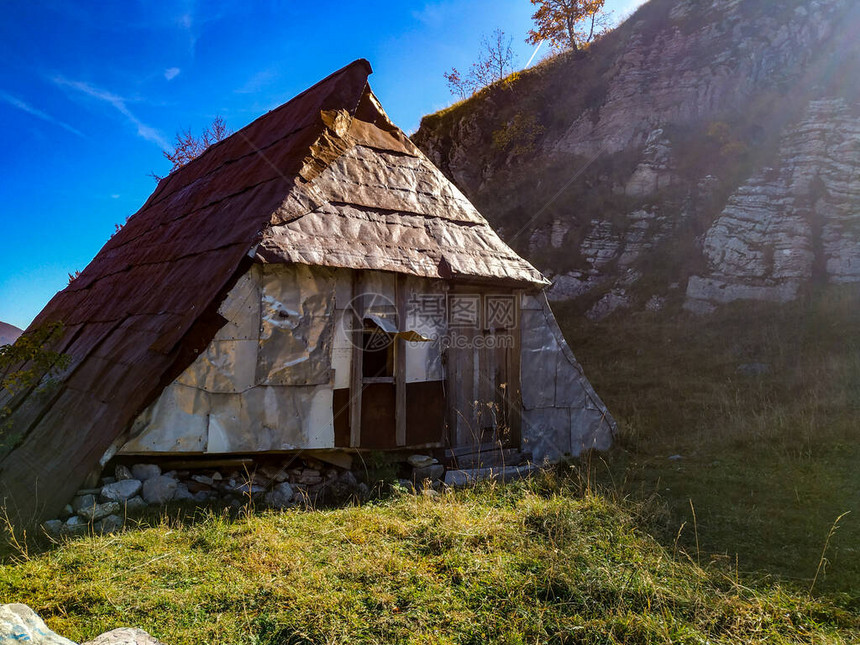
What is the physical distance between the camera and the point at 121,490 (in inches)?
208

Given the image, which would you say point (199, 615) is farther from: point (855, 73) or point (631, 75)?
point (631, 75)

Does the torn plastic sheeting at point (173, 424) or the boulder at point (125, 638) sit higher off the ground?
the torn plastic sheeting at point (173, 424)

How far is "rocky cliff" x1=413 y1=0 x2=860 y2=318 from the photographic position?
48.3ft

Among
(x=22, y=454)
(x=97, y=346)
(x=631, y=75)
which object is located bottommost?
(x=22, y=454)

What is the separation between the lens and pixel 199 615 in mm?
3410

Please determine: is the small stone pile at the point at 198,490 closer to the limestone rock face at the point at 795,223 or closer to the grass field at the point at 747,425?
the grass field at the point at 747,425

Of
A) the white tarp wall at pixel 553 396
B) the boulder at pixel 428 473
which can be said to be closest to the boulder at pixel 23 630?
the boulder at pixel 428 473

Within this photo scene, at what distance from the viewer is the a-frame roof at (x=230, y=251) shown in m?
5.63

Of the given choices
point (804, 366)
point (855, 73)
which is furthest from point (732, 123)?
point (804, 366)

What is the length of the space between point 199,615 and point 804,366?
36.5 ft

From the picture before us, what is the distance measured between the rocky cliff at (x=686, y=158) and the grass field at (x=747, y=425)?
146 centimetres

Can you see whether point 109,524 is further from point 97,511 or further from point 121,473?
point 121,473

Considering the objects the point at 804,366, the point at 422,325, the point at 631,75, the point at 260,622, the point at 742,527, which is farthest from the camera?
the point at 631,75

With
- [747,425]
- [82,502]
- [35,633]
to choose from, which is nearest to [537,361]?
[747,425]
